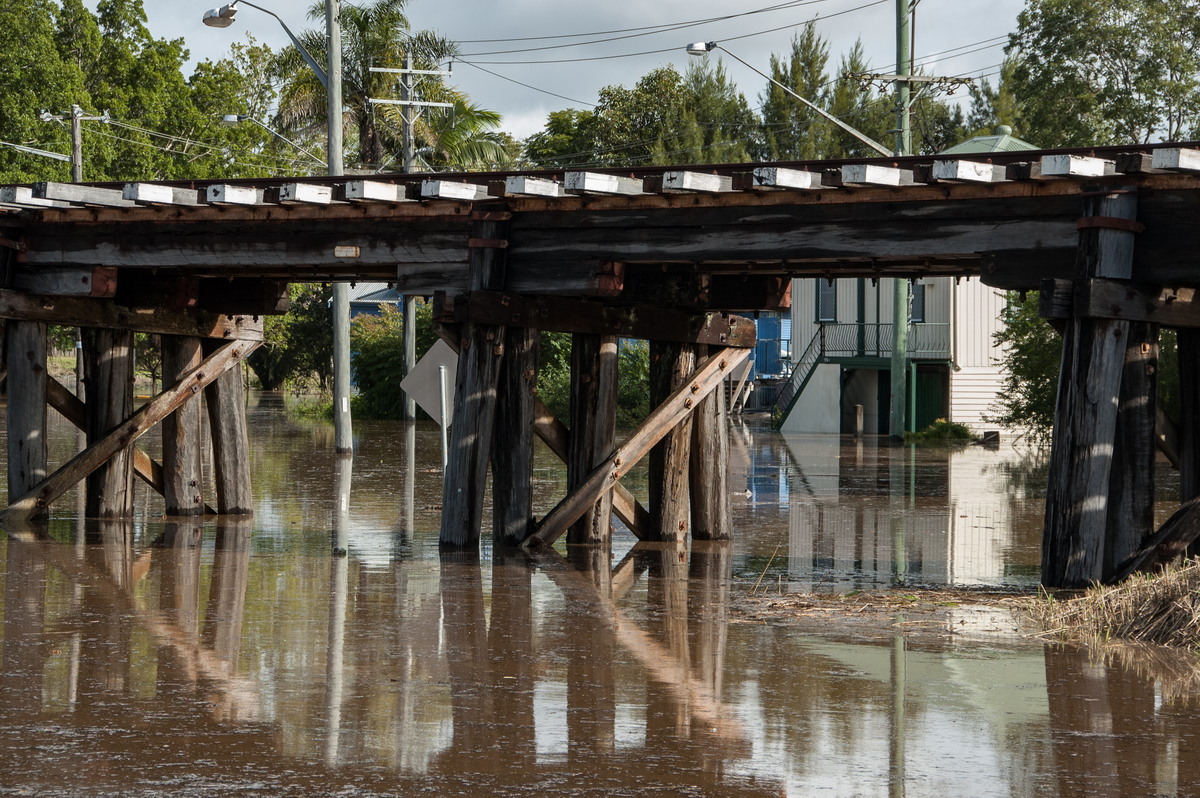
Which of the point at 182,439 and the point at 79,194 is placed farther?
the point at 182,439

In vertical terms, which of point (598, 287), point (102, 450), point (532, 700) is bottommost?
point (532, 700)

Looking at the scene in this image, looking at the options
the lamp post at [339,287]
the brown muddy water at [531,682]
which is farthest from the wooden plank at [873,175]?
the lamp post at [339,287]

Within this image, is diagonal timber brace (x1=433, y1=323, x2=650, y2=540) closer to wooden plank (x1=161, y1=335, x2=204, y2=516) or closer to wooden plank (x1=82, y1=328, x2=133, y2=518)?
wooden plank (x1=161, y1=335, x2=204, y2=516)

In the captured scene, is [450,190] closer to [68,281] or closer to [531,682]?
[68,281]

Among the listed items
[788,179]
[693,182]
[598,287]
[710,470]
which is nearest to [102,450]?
[598,287]

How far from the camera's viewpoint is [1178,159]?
9.64 meters

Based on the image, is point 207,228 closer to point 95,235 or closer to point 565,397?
point 95,235

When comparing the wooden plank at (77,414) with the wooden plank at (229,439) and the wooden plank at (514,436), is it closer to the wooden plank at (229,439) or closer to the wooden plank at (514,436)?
the wooden plank at (229,439)

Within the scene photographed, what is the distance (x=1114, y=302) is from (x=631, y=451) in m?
4.15

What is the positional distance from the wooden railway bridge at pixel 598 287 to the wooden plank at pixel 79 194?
22mm

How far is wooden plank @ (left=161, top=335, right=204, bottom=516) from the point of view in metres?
15.4

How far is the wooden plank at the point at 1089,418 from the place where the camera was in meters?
10.1

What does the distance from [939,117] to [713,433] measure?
2486 inches

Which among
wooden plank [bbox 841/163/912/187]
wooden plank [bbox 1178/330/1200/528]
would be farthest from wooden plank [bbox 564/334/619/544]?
wooden plank [bbox 1178/330/1200/528]
